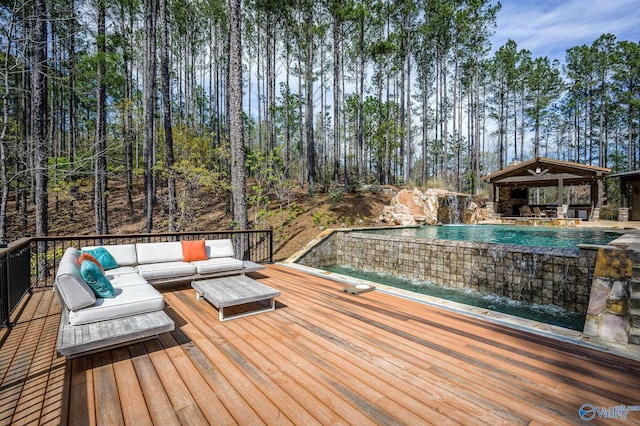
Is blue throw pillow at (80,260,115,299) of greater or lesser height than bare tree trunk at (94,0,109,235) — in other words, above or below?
below

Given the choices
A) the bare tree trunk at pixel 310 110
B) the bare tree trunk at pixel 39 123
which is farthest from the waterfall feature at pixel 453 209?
the bare tree trunk at pixel 39 123

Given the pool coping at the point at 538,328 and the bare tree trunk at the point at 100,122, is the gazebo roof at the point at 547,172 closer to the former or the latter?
the pool coping at the point at 538,328

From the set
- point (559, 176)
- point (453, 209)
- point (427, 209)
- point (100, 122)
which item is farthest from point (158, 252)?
point (559, 176)

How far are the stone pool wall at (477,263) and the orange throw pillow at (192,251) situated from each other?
124 inches

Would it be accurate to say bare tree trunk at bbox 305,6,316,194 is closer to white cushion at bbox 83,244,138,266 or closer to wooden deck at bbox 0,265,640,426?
white cushion at bbox 83,244,138,266

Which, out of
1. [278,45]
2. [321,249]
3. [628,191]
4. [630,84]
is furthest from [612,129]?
[321,249]

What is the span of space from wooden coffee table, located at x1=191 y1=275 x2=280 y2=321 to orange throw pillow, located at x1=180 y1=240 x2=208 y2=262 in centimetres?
112

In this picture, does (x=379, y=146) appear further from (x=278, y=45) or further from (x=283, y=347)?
(x=283, y=347)

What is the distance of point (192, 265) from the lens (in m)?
4.54

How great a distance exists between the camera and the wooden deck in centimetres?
172

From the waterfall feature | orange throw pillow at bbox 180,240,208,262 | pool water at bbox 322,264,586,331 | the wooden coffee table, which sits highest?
the waterfall feature

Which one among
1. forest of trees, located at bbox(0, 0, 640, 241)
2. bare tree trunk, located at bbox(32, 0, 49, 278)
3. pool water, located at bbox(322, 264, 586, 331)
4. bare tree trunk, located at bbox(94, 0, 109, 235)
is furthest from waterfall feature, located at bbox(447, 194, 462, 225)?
bare tree trunk, located at bbox(32, 0, 49, 278)

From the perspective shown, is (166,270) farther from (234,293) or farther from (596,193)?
(596,193)

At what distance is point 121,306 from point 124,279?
3.48ft
